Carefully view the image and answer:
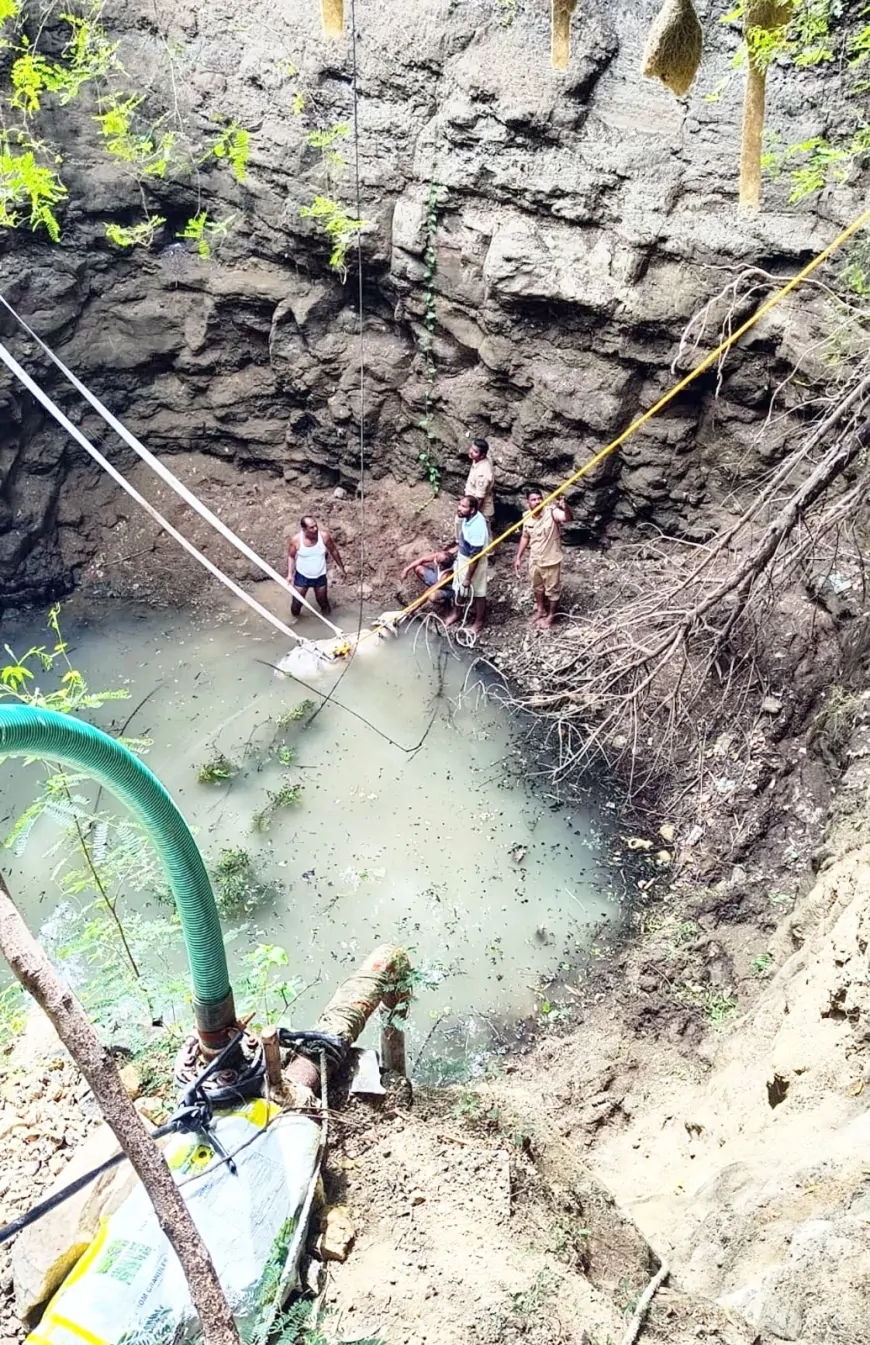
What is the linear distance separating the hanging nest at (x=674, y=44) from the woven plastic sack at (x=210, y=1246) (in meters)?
4.87

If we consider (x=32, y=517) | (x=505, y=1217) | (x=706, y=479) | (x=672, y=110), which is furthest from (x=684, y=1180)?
(x=32, y=517)

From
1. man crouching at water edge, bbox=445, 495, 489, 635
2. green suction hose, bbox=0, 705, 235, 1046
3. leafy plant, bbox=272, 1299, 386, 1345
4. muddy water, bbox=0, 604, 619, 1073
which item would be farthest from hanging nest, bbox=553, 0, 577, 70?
leafy plant, bbox=272, 1299, 386, 1345

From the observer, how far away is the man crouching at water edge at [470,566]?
673 cm

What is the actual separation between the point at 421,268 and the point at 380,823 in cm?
454

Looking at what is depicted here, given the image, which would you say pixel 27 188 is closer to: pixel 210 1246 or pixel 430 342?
pixel 430 342

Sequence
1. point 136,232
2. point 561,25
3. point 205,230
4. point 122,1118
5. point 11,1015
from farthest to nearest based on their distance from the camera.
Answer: point 205,230 → point 136,232 → point 561,25 → point 11,1015 → point 122,1118

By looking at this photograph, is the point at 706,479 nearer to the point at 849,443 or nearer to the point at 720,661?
the point at 720,661

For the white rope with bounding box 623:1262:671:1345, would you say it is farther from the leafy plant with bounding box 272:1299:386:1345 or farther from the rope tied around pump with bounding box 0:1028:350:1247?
the rope tied around pump with bounding box 0:1028:350:1247

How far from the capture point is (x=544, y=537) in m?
6.55

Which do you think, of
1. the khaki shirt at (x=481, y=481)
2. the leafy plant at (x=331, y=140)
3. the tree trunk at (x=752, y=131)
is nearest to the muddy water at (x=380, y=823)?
the khaki shirt at (x=481, y=481)

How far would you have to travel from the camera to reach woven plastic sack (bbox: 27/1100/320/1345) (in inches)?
84.6

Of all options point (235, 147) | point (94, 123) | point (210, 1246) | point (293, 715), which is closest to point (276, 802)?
point (293, 715)

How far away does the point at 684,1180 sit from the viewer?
11.8 ft

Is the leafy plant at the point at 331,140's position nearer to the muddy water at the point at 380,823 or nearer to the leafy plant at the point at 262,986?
the muddy water at the point at 380,823
